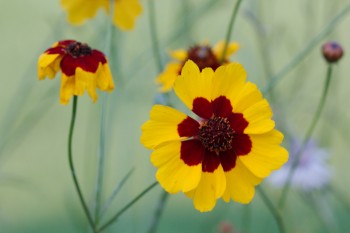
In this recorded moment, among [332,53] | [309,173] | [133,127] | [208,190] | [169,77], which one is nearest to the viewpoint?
[208,190]

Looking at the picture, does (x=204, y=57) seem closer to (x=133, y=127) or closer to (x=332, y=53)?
(x=332, y=53)

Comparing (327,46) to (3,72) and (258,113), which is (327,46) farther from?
(3,72)

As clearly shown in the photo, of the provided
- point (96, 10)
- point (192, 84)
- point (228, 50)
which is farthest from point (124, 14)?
point (192, 84)

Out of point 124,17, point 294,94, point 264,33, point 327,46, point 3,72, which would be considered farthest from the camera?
point 3,72

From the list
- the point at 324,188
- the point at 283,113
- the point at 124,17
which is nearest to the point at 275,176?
the point at 324,188

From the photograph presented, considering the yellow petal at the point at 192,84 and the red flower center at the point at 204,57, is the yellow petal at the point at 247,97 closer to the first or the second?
the yellow petal at the point at 192,84

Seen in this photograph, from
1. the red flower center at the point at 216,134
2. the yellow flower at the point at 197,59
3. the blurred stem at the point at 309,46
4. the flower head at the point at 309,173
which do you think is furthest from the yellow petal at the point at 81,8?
the flower head at the point at 309,173

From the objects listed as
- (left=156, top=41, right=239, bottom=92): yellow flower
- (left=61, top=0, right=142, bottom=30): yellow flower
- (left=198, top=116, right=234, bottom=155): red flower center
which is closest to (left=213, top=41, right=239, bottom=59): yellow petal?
(left=156, top=41, right=239, bottom=92): yellow flower
